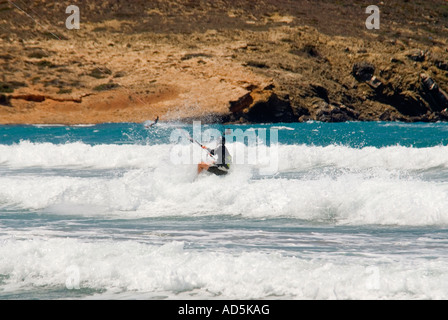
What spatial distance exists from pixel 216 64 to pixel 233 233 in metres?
32.2

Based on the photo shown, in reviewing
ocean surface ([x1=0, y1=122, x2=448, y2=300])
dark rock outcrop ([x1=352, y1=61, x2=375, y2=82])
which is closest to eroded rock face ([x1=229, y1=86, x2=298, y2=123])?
dark rock outcrop ([x1=352, y1=61, x2=375, y2=82])

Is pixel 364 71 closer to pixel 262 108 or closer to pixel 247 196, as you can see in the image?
pixel 262 108

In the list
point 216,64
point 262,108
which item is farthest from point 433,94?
point 216,64

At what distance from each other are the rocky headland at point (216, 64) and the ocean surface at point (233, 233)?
53.8 feet

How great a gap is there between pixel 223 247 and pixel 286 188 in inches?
173

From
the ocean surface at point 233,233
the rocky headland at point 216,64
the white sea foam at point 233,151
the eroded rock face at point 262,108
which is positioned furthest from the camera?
the rocky headland at point 216,64

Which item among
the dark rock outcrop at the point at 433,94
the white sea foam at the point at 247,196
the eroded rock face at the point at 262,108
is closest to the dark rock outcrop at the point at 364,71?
the dark rock outcrop at the point at 433,94

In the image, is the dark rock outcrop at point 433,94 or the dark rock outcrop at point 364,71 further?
the dark rock outcrop at point 364,71

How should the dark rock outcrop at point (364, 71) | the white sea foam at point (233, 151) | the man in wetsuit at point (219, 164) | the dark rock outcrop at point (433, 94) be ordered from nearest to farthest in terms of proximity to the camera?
the man in wetsuit at point (219, 164) < the white sea foam at point (233, 151) < the dark rock outcrop at point (433, 94) < the dark rock outcrop at point (364, 71)

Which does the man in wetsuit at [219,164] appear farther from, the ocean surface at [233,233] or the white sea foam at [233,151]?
the white sea foam at [233,151]

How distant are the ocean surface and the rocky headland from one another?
16.4 m

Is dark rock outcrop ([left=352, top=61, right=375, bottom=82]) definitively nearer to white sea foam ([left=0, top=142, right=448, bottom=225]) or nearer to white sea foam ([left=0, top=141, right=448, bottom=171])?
white sea foam ([left=0, top=141, right=448, bottom=171])

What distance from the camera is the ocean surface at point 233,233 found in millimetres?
7305
